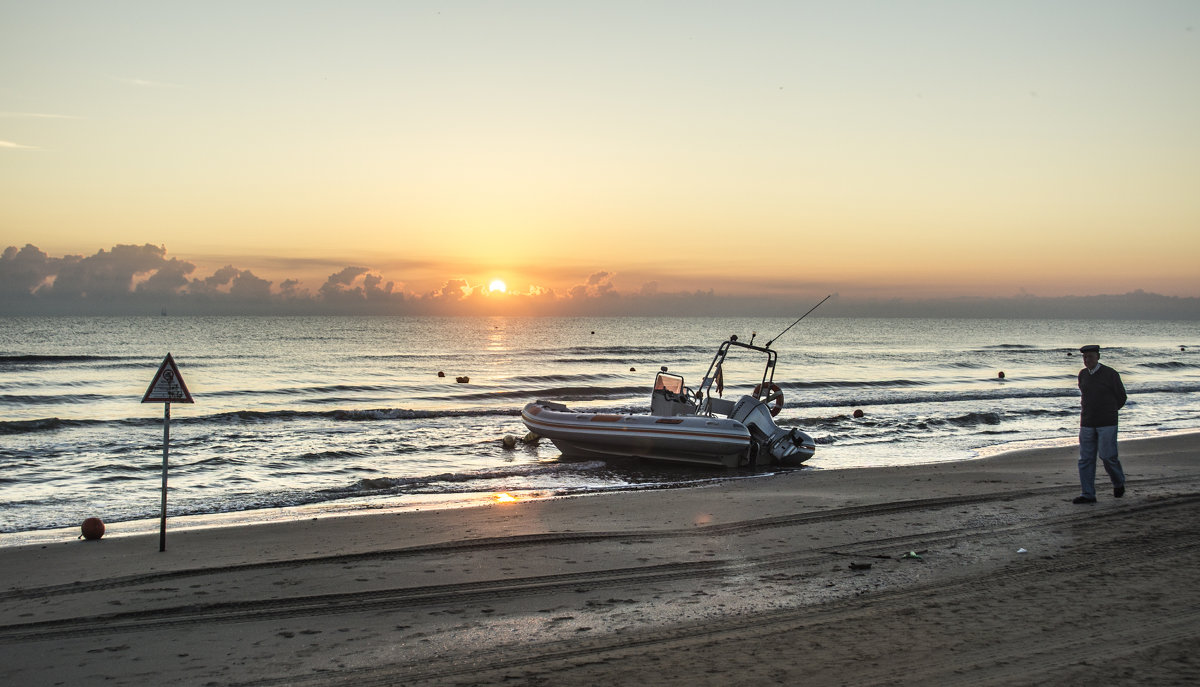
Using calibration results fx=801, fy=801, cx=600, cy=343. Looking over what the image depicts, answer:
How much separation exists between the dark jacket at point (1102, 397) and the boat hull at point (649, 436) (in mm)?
6069

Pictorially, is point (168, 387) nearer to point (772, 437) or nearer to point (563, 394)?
point (772, 437)

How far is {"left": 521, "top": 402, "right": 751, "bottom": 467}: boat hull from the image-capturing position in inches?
550

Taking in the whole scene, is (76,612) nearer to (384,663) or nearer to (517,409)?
(384,663)

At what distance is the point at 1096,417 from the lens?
28.2 feet

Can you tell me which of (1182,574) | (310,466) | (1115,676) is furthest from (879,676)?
(310,466)

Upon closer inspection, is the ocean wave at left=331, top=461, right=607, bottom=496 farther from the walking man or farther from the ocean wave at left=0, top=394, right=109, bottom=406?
the ocean wave at left=0, top=394, right=109, bottom=406

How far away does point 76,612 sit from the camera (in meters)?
5.68

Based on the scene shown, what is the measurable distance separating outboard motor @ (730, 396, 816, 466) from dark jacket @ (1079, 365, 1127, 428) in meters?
6.06

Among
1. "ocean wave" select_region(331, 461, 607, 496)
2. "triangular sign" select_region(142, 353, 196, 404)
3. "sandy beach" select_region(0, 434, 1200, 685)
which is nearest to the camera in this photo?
"sandy beach" select_region(0, 434, 1200, 685)

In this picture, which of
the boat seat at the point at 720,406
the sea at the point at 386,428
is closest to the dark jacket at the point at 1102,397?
the sea at the point at 386,428

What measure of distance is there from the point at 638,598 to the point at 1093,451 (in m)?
5.83

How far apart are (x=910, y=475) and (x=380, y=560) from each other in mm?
8278

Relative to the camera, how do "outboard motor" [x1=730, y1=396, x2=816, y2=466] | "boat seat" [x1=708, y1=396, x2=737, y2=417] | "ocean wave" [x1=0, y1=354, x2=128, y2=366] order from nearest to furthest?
"outboard motor" [x1=730, y1=396, x2=816, y2=466], "boat seat" [x1=708, y1=396, x2=737, y2=417], "ocean wave" [x1=0, y1=354, x2=128, y2=366]

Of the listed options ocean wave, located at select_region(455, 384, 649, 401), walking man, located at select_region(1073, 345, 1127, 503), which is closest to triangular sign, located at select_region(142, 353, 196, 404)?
walking man, located at select_region(1073, 345, 1127, 503)
